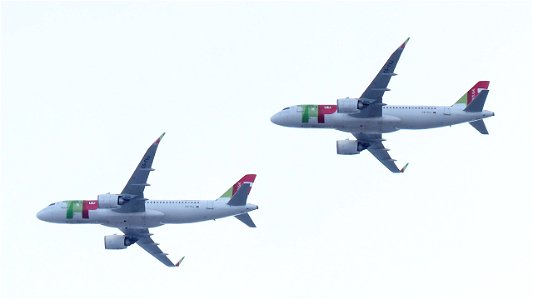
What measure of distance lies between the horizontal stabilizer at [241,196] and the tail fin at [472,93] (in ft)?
78.0

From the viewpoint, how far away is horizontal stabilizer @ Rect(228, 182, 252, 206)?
153500mm

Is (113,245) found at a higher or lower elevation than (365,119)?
lower

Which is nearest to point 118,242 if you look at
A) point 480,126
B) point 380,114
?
point 380,114

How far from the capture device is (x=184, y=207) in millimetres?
154875

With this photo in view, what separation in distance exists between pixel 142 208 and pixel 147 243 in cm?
1289

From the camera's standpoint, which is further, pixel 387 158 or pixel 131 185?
pixel 387 158

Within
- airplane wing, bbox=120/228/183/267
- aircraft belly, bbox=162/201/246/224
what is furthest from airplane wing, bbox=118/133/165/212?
airplane wing, bbox=120/228/183/267

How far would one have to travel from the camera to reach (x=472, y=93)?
157 metres

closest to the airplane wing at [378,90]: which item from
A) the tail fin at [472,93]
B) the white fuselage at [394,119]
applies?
the white fuselage at [394,119]

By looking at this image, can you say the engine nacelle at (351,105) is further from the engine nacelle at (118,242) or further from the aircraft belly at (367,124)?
the engine nacelle at (118,242)

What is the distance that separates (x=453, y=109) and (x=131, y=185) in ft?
110

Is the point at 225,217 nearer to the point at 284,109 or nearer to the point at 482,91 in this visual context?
the point at 284,109

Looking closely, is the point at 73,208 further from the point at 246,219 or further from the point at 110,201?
the point at 246,219

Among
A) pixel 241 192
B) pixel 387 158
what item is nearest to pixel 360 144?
pixel 387 158
